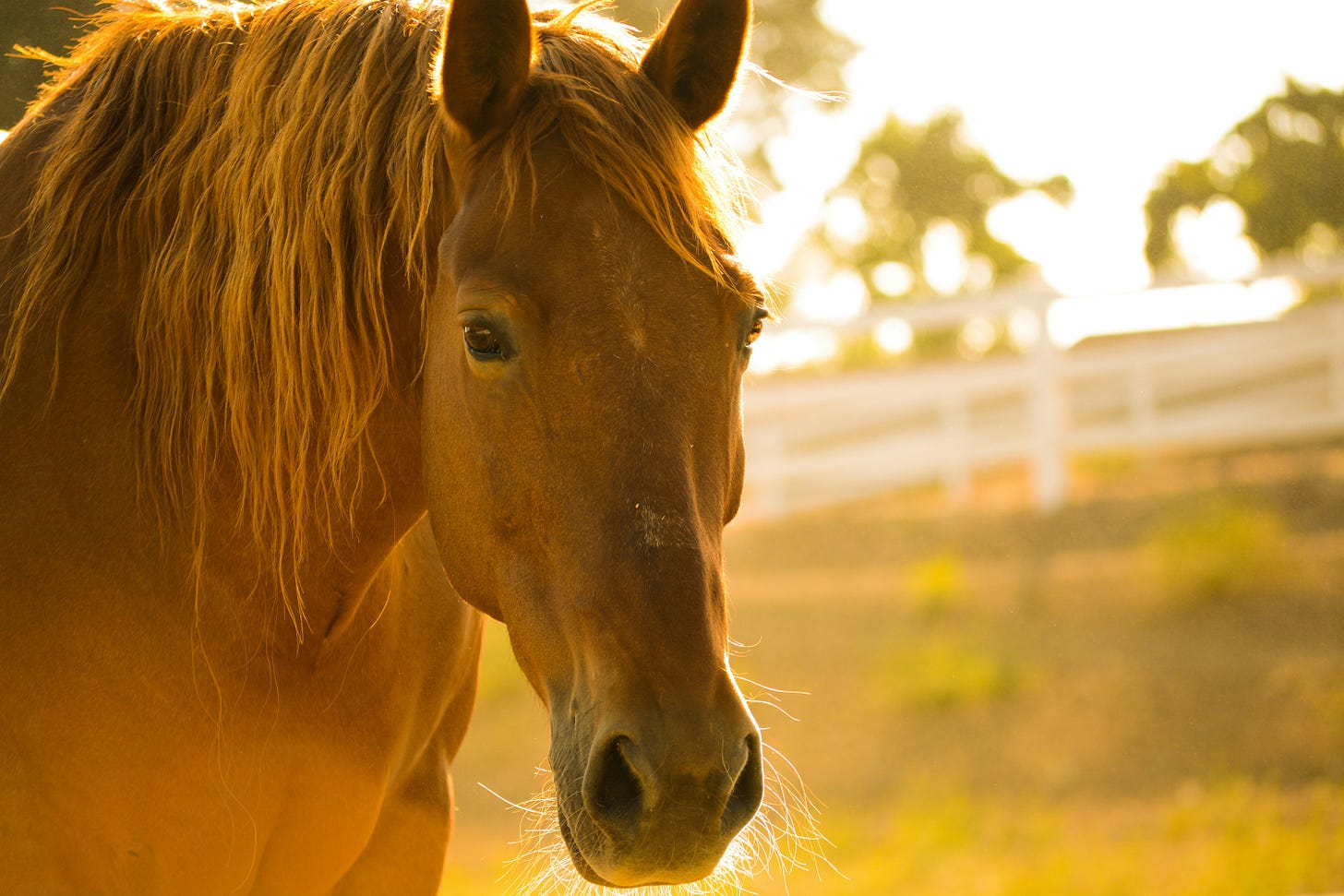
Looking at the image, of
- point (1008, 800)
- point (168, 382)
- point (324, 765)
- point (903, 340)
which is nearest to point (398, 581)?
point (324, 765)

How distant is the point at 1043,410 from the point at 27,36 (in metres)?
5.67

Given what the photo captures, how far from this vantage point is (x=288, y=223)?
1.60 metres

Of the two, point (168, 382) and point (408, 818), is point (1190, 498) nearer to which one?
point (408, 818)

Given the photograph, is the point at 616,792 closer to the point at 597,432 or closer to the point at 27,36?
the point at 597,432

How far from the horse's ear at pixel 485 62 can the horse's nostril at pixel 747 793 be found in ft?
2.68

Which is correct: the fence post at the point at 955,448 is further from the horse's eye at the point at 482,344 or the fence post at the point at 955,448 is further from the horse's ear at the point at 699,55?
the horse's eye at the point at 482,344

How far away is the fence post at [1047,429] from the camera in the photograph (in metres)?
6.93

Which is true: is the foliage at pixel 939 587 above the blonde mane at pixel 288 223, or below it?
below

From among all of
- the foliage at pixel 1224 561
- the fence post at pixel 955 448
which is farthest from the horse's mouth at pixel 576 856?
the fence post at pixel 955 448

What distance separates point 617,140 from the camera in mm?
1516

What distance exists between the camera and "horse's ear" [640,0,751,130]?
5.43ft

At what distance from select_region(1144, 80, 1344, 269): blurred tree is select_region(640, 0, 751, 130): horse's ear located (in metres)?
5.37

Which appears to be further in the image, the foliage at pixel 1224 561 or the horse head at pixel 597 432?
the foliage at pixel 1224 561

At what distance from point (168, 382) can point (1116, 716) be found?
4938 millimetres
